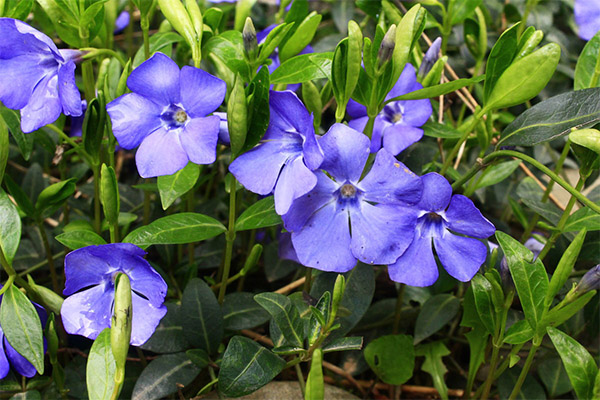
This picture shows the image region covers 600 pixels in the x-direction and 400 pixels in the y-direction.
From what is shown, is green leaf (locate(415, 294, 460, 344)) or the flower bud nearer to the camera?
the flower bud

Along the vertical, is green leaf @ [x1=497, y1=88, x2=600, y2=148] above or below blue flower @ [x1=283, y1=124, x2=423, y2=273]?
above

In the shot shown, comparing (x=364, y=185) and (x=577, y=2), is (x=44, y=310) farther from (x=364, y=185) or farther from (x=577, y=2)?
(x=577, y=2)

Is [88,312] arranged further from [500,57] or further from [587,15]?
[587,15]

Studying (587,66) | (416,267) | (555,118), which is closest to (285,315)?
(416,267)

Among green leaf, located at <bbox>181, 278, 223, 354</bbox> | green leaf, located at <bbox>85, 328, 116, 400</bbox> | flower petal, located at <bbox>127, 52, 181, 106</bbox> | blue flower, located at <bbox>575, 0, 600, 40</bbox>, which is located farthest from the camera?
blue flower, located at <bbox>575, 0, 600, 40</bbox>

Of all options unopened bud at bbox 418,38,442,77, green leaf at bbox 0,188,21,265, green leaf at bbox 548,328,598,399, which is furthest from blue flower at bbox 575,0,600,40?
green leaf at bbox 0,188,21,265

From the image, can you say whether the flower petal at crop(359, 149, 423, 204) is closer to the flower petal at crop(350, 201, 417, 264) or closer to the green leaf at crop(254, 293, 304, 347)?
the flower petal at crop(350, 201, 417, 264)

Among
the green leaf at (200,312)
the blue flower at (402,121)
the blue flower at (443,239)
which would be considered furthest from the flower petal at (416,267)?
the green leaf at (200,312)

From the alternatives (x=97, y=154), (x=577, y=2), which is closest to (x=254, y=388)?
(x=97, y=154)
